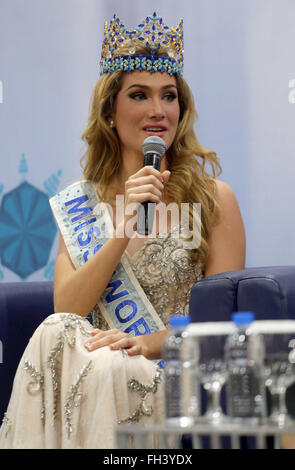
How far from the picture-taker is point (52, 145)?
2.98 metres

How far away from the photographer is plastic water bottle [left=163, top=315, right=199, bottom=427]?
1110 mm

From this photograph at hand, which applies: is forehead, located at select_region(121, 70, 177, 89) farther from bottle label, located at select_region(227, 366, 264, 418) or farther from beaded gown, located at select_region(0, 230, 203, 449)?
bottle label, located at select_region(227, 366, 264, 418)

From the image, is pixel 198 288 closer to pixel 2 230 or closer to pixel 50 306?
pixel 50 306

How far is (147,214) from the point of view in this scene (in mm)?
1738

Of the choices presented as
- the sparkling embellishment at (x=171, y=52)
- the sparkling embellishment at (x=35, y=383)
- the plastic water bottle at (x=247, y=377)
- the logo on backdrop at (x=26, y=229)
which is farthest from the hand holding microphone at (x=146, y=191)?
the logo on backdrop at (x=26, y=229)

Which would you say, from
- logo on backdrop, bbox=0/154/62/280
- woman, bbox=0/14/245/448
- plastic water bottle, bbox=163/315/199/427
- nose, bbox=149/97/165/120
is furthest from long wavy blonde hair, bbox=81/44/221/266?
plastic water bottle, bbox=163/315/199/427

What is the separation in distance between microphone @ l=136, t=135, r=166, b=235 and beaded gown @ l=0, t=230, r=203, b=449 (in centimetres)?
26

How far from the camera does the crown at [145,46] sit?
7.12 ft

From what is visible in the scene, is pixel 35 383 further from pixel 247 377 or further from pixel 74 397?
pixel 247 377

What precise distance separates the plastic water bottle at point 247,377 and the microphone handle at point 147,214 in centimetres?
60

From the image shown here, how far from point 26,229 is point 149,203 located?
128cm

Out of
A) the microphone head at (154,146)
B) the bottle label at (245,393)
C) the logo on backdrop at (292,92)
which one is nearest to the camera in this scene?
the bottle label at (245,393)

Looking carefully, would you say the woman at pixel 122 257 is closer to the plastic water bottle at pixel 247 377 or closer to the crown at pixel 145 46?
the crown at pixel 145 46

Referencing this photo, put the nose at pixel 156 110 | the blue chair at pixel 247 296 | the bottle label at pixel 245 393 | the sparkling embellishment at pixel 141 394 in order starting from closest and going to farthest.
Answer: the bottle label at pixel 245 393, the blue chair at pixel 247 296, the sparkling embellishment at pixel 141 394, the nose at pixel 156 110
